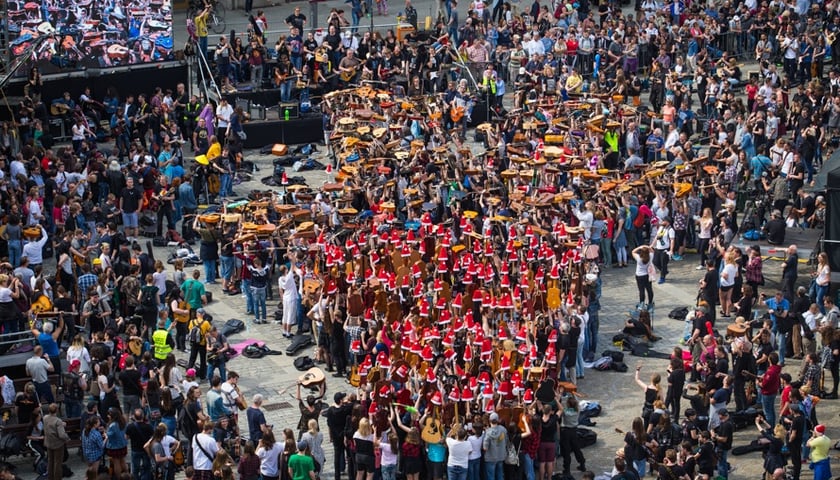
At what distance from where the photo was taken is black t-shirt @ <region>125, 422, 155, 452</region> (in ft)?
82.8

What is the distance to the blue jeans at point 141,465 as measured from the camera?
25.4m

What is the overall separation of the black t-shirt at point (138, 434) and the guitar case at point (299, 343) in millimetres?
5744

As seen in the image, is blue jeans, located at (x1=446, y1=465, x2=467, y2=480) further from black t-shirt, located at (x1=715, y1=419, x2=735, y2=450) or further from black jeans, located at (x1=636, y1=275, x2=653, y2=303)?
black jeans, located at (x1=636, y1=275, x2=653, y2=303)

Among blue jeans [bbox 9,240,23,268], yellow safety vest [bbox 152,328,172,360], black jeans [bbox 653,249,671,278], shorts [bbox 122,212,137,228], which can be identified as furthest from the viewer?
shorts [bbox 122,212,137,228]

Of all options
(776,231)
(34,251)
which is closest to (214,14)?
(34,251)

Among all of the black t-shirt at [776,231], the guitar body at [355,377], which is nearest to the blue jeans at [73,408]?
the guitar body at [355,377]

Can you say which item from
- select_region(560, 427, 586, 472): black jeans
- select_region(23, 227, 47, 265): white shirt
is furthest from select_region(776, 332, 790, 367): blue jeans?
select_region(23, 227, 47, 265): white shirt

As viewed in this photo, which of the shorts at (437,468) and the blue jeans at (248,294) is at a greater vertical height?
the blue jeans at (248,294)

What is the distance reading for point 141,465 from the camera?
25453 mm

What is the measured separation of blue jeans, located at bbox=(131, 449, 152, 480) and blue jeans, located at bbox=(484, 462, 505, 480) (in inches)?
203

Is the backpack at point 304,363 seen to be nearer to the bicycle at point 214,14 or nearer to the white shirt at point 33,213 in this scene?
the white shirt at point 33,213

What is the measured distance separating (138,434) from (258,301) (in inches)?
281

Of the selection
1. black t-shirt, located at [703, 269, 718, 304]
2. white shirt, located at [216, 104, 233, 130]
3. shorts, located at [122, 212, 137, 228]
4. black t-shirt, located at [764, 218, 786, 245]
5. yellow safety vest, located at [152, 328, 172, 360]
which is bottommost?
yellow safety vest, located at [152, 328, 172, 360]

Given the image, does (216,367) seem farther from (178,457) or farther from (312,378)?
(178,457)
